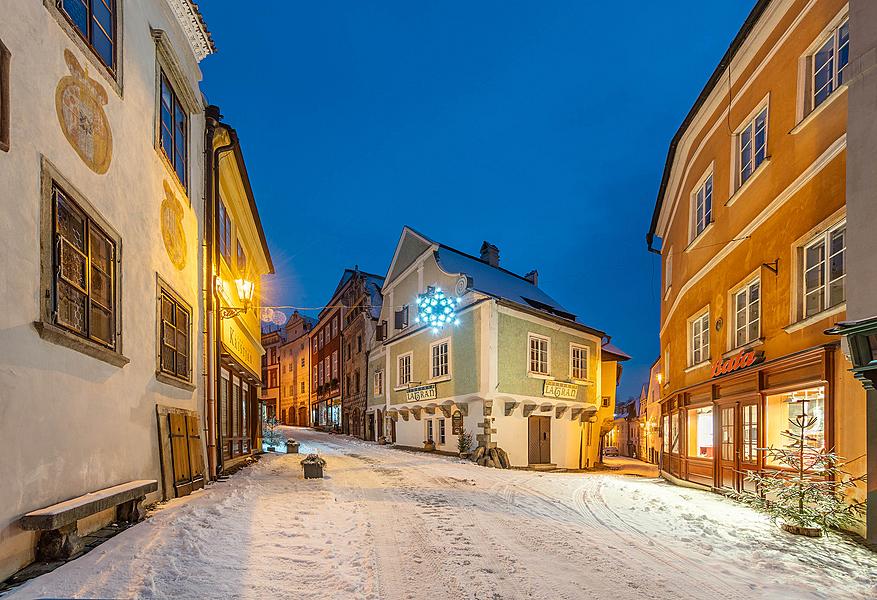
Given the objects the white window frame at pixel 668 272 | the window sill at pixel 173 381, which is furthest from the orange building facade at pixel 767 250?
the window sill at pixel 173 381

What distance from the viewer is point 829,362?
735cm

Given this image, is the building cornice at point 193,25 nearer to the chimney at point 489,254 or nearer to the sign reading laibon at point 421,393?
the sign reading laibon at point 421,393

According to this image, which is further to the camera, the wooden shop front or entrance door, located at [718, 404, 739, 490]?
entrance door, located at [718, 404, 739, 490]

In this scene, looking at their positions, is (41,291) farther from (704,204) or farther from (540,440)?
(540,440)

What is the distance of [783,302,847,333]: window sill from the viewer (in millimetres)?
7285

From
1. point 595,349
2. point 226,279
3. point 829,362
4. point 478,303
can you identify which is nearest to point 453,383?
point 478,303

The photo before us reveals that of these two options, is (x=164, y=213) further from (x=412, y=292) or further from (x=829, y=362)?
(x=412, y=292)

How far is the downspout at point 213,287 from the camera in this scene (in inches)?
420

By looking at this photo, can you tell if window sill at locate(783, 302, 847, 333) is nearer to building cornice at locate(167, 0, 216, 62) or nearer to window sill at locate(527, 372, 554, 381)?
building cornice at locate(167, 0, 216, 62)

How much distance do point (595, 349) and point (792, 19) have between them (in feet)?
59.1

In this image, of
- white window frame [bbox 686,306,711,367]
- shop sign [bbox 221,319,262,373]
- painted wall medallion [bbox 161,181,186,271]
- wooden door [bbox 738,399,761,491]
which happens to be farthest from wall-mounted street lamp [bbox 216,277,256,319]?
white window frame [bbox 686,306,711,367]

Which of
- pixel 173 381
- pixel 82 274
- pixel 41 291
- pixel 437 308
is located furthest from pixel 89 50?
pixel 437 308

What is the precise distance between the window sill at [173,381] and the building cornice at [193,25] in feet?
21.3

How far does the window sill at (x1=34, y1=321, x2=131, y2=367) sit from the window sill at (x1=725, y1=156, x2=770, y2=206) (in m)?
11.3
